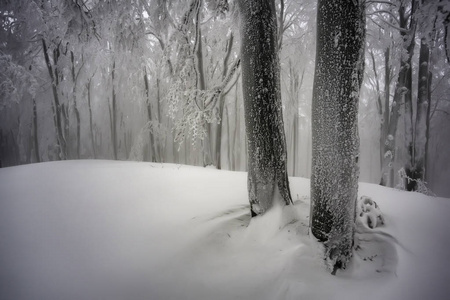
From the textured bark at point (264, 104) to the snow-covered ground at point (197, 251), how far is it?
35cm

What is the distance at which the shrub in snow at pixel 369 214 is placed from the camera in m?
2.94

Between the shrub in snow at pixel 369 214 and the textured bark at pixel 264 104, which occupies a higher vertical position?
the textured bark at pixel 264 104

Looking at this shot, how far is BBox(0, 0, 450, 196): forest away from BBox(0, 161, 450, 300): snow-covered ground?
1439 millimetres

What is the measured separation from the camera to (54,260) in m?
2.24

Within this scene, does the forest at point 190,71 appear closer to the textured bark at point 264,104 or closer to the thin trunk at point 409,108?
the thin trunk at point 409,108

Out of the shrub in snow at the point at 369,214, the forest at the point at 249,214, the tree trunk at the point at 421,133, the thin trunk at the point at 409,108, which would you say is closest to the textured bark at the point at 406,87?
the thin trunk at the point at 409,108

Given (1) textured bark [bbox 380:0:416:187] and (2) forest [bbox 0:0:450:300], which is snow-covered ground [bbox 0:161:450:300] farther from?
(1) textured bark [bbox 380:0:416:187]

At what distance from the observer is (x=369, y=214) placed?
301cm

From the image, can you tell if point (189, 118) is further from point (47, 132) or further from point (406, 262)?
point (47, 132)

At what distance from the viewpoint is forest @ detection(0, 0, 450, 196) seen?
4.02 meters

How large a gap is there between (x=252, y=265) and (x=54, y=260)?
2097 millimetres

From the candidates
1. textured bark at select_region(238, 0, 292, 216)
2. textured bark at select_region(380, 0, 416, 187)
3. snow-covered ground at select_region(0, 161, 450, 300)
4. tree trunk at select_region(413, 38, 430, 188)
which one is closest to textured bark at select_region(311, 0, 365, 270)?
snow-covered ground at select_region(0, 161, 450, 300)

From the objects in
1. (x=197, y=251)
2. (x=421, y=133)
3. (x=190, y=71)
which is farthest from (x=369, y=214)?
(x=421, y=133)

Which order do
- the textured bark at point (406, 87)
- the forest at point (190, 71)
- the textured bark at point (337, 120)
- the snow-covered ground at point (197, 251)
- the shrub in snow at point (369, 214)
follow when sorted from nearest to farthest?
the snow-covered ground at point (197, 251) < the textured bark at point (337, 120) < the shrub in snow at point (369, 214) < the forest at point (190, 71) < the textured bark at point (406, 87)
